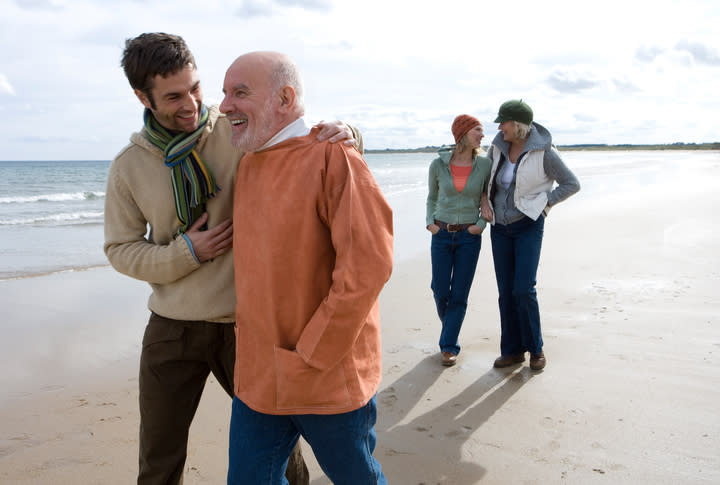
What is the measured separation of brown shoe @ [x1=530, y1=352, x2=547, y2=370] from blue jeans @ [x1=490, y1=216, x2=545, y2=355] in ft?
0.12

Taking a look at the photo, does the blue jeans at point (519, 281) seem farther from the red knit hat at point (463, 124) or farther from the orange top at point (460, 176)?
the red knit hat at point (463, 124)

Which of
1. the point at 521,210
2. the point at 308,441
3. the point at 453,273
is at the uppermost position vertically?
the point at 521,210

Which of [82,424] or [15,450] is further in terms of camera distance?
[82,424]

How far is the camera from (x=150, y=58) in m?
2.07

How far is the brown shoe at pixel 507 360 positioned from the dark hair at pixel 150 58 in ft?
11.0

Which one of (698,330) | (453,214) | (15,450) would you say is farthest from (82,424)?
(698,330)

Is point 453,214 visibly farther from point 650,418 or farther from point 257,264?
point 257,264

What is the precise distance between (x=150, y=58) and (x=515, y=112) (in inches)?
117

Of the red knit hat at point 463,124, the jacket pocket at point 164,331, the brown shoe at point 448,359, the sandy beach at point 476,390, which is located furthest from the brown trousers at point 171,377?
the red knit hat at point 463,124

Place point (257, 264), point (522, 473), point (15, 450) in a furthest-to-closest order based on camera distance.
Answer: point (15, 450)
point (522, 473)
point (257, 264)

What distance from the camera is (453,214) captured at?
4.66 meters

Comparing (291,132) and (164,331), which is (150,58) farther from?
(164,331)

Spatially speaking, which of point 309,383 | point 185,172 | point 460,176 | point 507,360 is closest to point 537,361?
point 507,360

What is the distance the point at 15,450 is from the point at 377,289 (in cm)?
282
